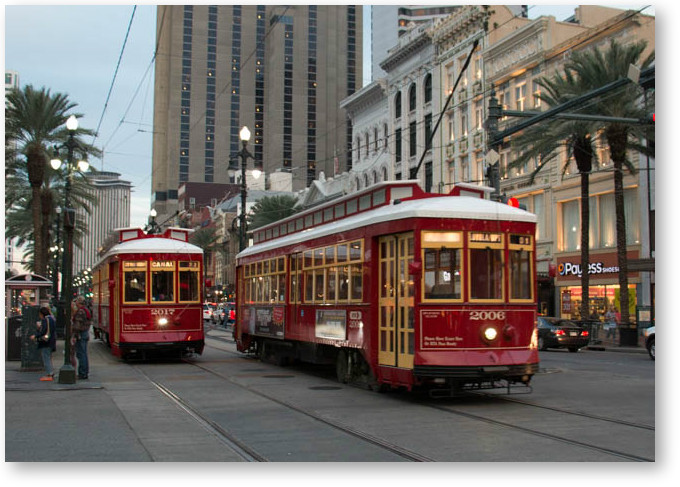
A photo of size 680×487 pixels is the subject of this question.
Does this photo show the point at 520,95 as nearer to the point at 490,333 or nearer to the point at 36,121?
the point at 36,121

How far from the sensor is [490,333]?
39.7 feet

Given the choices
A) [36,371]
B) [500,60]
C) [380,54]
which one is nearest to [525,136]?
[500,60]

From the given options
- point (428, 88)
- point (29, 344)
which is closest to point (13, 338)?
point (29, 344)

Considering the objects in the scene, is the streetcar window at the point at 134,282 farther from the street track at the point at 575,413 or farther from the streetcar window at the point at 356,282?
the street track at the point at 575,413

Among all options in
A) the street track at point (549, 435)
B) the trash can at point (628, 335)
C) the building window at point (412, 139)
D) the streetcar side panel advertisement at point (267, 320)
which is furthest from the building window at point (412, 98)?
the street track at point (549, 435)

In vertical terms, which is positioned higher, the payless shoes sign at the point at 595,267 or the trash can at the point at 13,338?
the payless shoes sign at the point at 595,267

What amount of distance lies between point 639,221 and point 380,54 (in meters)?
96.1

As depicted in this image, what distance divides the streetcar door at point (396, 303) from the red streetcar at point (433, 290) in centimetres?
2

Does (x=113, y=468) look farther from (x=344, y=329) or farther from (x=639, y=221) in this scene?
(x=639, y=221)

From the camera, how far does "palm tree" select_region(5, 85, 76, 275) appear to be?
1209 inches

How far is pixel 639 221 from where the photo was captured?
122 ft

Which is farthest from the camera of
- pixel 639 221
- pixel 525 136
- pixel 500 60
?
pixel 500 60

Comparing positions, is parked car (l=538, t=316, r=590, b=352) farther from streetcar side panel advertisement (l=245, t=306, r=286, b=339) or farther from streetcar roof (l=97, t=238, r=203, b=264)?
streetcar roof (l=97, t=238, r=203, b=264)

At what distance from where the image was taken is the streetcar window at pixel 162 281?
20641mm
